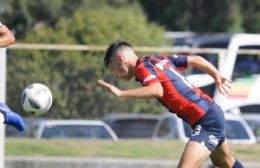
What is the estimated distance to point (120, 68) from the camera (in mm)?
10016

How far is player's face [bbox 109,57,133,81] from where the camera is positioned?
32.8ft

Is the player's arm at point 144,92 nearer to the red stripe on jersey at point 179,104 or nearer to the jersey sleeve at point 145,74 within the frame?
the jersey sleeve at point 145,74

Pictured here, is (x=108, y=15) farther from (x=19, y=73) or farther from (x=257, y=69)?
(x=19, y=73)

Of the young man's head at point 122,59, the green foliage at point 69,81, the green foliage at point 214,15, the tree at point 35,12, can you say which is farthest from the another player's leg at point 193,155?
the green foliage at point 214,15

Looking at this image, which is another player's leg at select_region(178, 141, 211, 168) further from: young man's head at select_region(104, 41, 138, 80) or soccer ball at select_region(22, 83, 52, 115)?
soccer ball at select_region(22, 83, 52, 115)

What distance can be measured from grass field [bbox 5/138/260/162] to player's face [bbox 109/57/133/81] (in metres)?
4.63

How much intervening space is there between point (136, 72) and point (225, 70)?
30.4 feet

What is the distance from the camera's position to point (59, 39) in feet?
105

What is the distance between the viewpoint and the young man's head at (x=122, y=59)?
998 cm

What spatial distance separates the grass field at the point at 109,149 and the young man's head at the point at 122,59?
4.66m

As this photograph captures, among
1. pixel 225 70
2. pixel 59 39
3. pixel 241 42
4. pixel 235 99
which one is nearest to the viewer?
pixel 225 70

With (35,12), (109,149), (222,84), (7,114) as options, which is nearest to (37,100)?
(7,114)

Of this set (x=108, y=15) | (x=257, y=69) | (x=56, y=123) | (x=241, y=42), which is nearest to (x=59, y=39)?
(x=108, y=15)

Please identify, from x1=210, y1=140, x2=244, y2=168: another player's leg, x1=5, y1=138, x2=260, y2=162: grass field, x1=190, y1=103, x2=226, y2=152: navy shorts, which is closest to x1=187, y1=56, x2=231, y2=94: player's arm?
x1=190, y1=103, x2=226, y2=152: navy shorts
